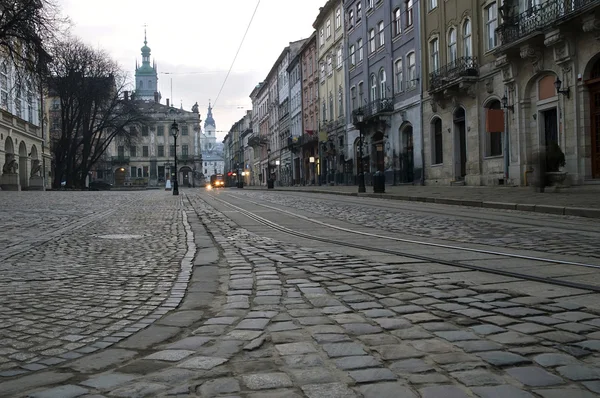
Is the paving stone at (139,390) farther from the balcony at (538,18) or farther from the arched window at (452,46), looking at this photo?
the arched window at (452,46)

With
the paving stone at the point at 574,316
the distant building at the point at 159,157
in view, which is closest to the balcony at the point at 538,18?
the paving stone at the point at 574,316

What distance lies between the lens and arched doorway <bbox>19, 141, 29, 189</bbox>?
49562 millimetres

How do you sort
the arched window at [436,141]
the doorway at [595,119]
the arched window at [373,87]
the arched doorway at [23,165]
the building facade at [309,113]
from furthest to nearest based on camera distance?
the building facade at [309,113]
the arched doorway at [23,165]
the arched window at [373,87]
the arched window at [436,141]
the doorway at [595,119]

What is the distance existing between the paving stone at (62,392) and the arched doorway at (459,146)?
26.2 m

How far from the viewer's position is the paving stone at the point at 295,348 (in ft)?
10.4

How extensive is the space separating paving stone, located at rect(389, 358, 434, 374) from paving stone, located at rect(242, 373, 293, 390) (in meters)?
0.57

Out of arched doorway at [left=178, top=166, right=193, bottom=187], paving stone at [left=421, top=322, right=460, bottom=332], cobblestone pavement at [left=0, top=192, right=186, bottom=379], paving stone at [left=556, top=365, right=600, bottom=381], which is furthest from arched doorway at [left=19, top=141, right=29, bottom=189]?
arched doorway at [left=178, top=166, right=193, bottom=187]

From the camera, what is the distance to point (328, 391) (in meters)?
2.57

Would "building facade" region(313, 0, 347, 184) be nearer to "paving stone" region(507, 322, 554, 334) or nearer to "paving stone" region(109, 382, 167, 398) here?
"paving stone" region(507, 322, 554, 334)

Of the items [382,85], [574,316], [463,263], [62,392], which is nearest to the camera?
Result: [62,392]

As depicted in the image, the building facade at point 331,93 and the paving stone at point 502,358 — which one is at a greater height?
the building facade at point 331,93

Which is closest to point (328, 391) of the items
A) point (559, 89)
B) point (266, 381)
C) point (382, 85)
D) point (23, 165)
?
point (266, 381)

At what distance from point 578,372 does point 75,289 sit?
4.15 meters

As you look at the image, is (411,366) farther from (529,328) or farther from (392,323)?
(529,328)
